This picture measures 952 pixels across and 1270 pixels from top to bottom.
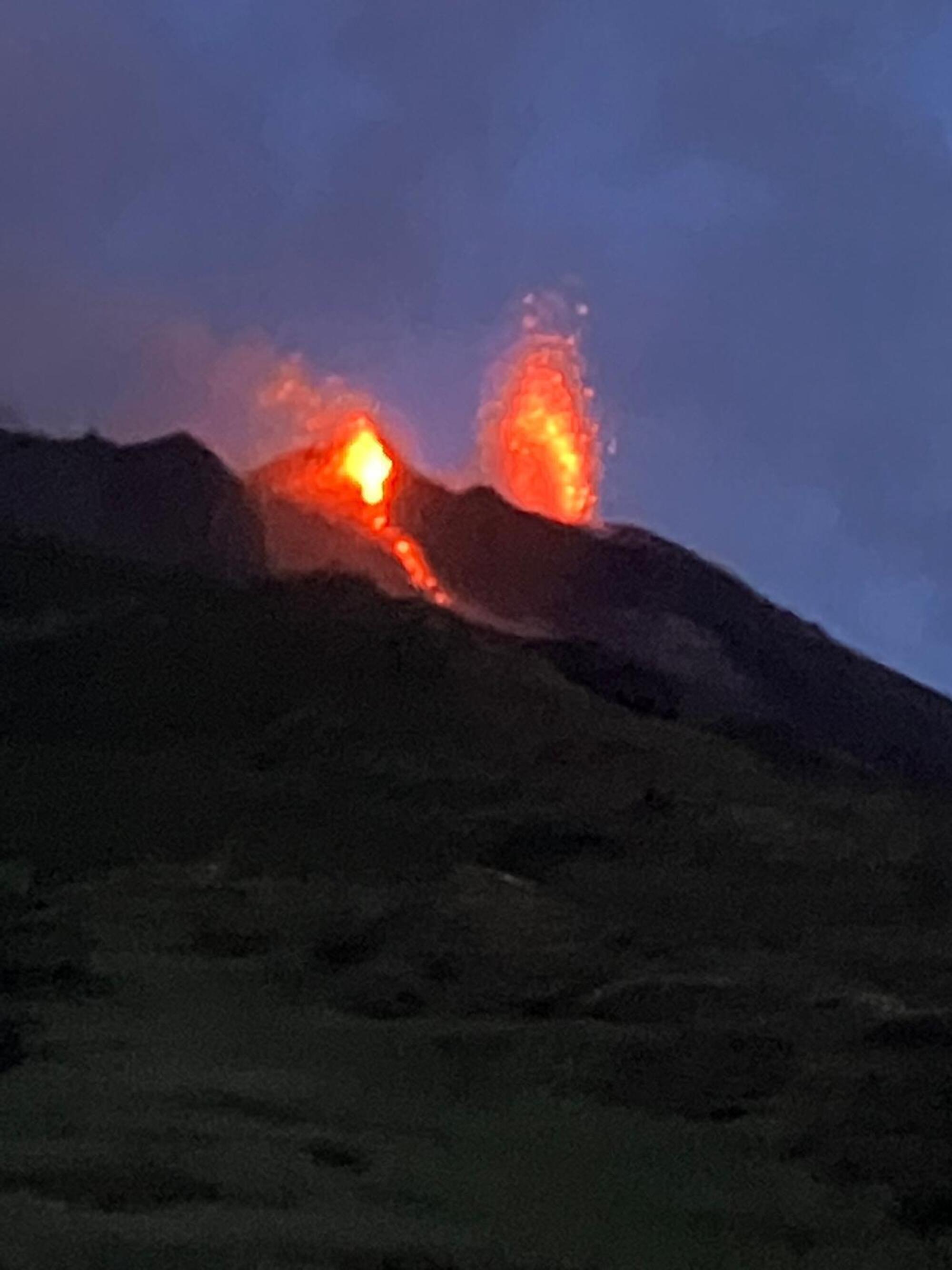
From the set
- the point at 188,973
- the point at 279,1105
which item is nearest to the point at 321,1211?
the point at 279,1105

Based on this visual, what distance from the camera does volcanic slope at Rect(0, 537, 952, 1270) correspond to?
1167 cm

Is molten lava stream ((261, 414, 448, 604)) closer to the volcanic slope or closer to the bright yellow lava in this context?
the bright yellow lava

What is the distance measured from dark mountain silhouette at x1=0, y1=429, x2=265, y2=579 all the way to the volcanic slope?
9.43 m

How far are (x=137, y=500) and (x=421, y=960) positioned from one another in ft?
116

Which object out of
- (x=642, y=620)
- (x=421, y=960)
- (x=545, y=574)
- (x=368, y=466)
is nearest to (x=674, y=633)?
(x=642, y=620)

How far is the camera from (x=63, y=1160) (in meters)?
11.8

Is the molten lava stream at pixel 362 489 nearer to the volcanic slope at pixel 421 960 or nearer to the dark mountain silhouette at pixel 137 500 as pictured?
the dark mountain silhouette at pixel 137 500

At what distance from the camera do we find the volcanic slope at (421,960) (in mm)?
11672

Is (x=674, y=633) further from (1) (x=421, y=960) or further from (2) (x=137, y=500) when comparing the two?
(1) (x=421, y=960)

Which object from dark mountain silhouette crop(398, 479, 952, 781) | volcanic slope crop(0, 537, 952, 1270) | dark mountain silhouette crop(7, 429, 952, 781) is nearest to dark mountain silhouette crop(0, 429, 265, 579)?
dark mountain silhouette crop(7, 429, 952, 781)

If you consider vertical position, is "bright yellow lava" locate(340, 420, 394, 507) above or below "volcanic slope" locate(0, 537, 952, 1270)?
above

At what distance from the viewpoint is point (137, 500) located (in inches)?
2104

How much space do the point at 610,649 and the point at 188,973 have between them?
92.3 ft

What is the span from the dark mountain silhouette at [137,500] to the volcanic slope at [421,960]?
943 cm
